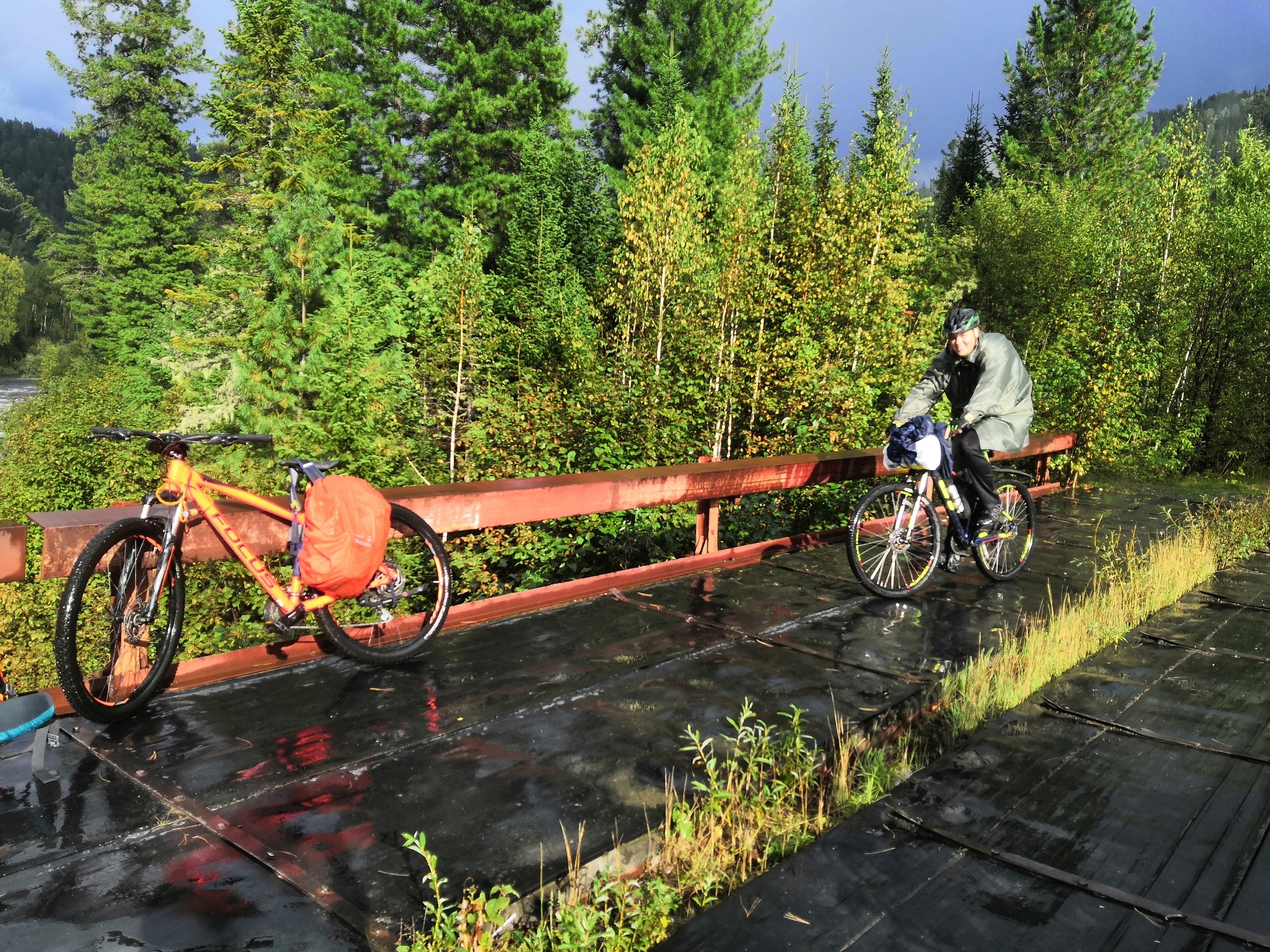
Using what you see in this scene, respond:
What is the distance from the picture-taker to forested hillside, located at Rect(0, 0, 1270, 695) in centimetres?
1545

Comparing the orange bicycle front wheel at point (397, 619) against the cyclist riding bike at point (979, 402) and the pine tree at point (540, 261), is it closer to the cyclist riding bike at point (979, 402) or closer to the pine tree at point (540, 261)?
the cyclist riding bike at point (979, 402)

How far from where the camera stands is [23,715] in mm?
3127

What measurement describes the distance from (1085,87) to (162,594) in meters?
54.4

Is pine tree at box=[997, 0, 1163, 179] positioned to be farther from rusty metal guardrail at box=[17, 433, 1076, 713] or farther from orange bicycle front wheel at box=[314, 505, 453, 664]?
orange bicycle front wheel at box=[314, 505, 453, 664]

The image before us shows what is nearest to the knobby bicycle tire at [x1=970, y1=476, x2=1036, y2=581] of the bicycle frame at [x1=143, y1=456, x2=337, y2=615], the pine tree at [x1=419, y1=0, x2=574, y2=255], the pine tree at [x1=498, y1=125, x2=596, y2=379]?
the bicycle frame at [x1=143, y1=456, x2=337, y2=615]

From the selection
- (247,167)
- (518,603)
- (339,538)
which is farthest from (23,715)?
(247,167)

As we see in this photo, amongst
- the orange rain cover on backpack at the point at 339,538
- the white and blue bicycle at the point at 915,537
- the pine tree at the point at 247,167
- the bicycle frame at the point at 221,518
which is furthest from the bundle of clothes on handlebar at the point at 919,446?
the pine tree at the point at 247,167

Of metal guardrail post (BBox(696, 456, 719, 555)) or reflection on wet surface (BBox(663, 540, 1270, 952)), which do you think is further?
metal guardrail post (BBox(696, 456, 719, 555))

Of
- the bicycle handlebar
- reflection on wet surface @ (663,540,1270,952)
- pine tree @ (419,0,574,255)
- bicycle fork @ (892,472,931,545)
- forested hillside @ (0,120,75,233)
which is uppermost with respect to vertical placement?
forested hillside @ (0,120,75,233)

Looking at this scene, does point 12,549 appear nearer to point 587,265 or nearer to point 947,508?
point 947,508

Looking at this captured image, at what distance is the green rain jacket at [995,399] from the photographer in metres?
6.91

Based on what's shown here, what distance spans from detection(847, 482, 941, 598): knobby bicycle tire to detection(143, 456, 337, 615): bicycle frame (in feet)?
12.1

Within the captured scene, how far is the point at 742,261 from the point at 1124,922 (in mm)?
14738

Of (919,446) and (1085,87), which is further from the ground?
(1085,87)
